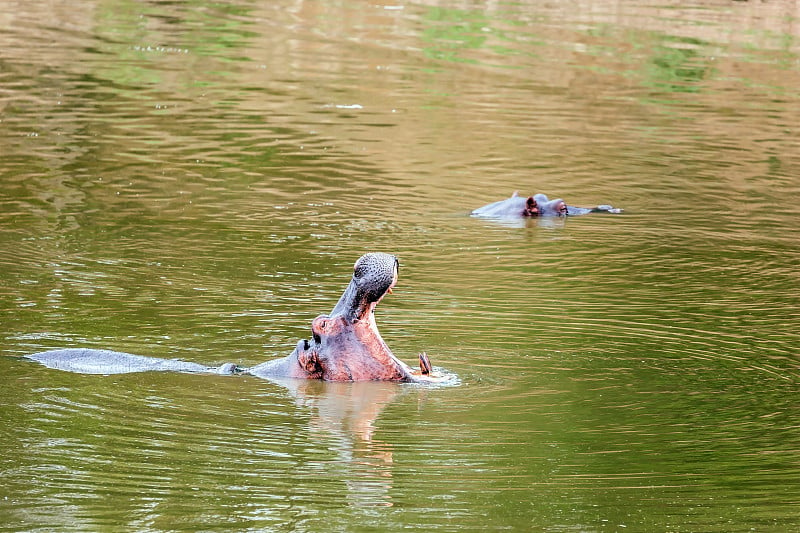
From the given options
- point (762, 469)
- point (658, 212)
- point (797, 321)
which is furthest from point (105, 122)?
point (762, 469)

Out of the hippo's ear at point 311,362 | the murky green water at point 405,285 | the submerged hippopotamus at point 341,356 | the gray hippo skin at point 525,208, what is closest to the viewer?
the murky green water at point 405,285

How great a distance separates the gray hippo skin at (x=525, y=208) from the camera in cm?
1316

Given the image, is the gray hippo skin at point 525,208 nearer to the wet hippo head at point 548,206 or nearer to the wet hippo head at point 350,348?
the wet hippo head at point 548,206

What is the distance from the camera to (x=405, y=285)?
10.0m

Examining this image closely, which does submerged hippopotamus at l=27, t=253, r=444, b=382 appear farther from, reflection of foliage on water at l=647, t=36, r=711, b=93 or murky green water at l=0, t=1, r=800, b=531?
reflection of foliage on water at l=647, t=36, r=711, b=93

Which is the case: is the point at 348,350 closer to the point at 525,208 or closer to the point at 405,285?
the point at 405,285

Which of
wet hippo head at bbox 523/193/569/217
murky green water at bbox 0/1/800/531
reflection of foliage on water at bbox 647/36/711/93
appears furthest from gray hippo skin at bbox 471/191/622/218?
reflection of foliage on water at bbox 647/36/711/93

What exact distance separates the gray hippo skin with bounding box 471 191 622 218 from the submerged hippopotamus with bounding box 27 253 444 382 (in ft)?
18.7

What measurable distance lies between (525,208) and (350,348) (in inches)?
239

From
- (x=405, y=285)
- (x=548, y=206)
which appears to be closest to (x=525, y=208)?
(x=548, y=206)

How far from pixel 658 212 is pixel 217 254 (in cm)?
439

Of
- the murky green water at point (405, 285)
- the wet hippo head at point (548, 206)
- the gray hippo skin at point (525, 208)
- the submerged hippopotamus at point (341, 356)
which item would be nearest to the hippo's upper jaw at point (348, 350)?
the submerged hippopotamus at point (341, 356)

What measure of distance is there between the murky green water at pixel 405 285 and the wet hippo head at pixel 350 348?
0.34 ft

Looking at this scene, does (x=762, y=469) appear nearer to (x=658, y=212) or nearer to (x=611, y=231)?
(x=611, y=231)
